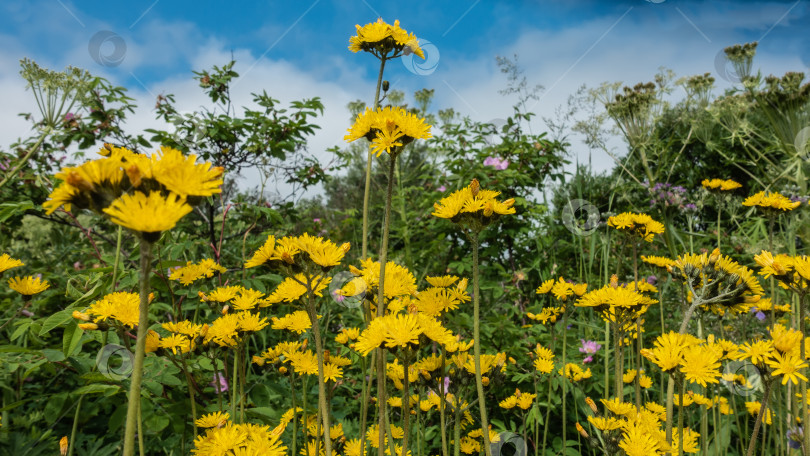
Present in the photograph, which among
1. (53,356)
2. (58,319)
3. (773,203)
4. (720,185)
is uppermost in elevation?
(720,185)

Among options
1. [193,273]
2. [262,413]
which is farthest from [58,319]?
[262,413]

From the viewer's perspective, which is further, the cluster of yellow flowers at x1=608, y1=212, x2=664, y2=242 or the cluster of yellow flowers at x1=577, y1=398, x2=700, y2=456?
the cluster of yellow flowers at x1=608, y1=212, x2=664, y2=242

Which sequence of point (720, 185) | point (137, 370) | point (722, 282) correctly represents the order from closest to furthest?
point (137, 370)
point (722, 282)
point (720, 185)

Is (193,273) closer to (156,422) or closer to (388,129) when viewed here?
(156,422)

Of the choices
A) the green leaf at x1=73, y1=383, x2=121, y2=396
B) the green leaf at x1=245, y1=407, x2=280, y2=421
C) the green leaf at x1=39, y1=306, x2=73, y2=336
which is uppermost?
the green leaf at x1=39, y1=306, x2=73, y2=336

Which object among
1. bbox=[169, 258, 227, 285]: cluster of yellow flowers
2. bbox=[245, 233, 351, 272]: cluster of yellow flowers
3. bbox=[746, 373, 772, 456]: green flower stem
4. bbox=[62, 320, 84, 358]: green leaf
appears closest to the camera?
bbox=[245, 233, 351, 272]: cluster of yellow flowers

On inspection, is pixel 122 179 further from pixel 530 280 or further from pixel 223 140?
pixel 530 280

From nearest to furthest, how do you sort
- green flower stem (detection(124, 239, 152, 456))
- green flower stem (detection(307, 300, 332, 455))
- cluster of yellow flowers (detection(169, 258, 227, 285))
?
green flower stem (detection(124, 239, 152, 456)), green flower stem (detection(307, 300, 332, 455)), cluster of yellow flowers (detection(169, 258, 227, 285))

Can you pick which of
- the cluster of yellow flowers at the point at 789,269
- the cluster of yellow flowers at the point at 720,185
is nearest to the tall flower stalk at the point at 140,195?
the cluster of yellow flowers at the point at 789,269

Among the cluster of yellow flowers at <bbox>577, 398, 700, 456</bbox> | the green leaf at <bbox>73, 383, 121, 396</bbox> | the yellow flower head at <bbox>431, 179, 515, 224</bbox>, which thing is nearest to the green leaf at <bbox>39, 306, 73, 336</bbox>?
the green leaf at <bbox>73, 383, 121, 396</bbox>

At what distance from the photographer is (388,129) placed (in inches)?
43.9

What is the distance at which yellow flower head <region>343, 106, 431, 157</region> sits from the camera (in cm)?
112

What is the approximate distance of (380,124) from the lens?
1127 mm

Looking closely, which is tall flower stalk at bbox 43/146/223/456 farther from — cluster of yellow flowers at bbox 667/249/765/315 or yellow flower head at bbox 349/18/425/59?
cluster of yellow flowers at bbox 667/249/765/315
